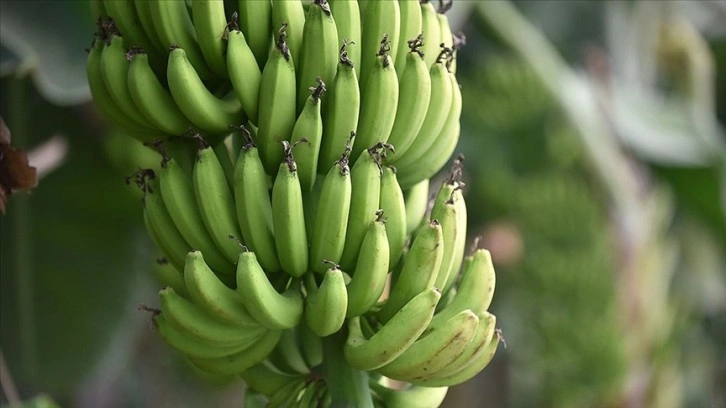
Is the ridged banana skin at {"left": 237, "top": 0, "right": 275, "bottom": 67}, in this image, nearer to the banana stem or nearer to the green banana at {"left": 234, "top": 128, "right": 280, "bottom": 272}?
the green banana at {"left": 234, "top": 128, "right": 280, "bottom": 272}

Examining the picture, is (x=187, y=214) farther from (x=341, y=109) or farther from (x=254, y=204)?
(x=341, y=109)

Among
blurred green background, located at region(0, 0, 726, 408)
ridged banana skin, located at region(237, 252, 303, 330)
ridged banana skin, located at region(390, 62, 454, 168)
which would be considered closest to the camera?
ridged banana skin, located at region(237, 252, 303, 330)

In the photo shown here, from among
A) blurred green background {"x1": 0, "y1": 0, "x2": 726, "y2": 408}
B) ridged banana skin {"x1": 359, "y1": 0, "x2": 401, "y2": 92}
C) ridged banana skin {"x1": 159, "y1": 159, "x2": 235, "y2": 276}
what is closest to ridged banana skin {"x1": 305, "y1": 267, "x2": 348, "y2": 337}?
ridged banana skin {"x1": 159, "y1": 159, "x2": 235, "y2": 276}

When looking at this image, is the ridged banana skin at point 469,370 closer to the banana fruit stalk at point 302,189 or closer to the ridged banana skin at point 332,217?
the banana fruit stalk at point 302,189

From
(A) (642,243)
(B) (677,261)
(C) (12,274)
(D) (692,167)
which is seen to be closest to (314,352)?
(C) (12,274)

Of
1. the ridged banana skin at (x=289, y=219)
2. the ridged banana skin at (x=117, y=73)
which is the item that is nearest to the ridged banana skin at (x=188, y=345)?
the ridged banana skin at (x=289, y=219)

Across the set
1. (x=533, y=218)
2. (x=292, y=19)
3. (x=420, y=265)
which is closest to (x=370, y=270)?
(x=420, y=265)

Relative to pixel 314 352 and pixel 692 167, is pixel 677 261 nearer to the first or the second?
pixel 692 167
